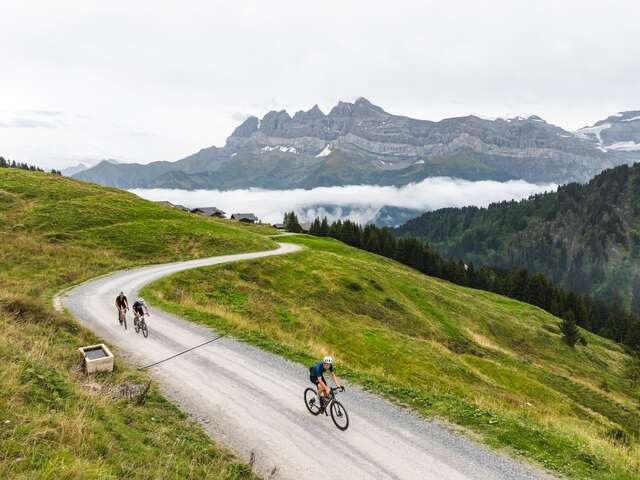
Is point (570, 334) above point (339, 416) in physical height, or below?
below

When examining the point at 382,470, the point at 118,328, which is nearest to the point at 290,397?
the point at 382,470

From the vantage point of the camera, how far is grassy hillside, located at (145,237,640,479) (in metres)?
15.5

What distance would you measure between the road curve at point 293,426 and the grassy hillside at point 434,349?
53.3 inches

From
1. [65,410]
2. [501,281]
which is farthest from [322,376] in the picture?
[501,281]

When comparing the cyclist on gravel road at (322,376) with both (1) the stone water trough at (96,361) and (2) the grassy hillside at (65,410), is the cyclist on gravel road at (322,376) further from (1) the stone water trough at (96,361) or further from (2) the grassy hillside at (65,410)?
(1) the stone water trough at (96,361)

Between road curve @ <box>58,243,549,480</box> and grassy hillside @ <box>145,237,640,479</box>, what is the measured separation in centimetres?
135

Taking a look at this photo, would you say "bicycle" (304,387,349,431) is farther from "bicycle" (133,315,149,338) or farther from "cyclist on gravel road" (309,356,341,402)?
"bicycle" (133,315,149,338)

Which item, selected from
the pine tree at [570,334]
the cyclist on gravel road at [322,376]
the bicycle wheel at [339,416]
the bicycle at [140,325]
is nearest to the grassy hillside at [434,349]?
the pine tree at [570,334]

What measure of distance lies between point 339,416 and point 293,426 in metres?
1.79

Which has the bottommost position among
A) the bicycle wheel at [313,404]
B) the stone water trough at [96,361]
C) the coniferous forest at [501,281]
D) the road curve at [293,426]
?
the coniferous forest at [501,281]

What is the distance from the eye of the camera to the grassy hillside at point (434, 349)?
1546cm

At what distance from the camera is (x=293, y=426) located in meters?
15.0

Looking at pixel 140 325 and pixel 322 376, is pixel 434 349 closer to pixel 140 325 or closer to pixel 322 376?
pixel 322 376

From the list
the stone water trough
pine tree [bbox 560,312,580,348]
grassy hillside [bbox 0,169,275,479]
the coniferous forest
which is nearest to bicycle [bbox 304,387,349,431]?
grassy hillside [bbox 0,169,275,479]
